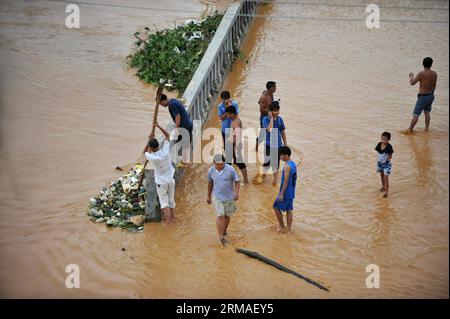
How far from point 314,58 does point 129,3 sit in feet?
20.6

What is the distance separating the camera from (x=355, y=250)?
7250mm

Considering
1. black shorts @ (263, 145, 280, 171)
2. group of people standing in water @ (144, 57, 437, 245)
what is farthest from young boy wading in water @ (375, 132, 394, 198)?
black shorts @ (263, 145, 280, 171)

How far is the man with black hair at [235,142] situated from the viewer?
856 cm

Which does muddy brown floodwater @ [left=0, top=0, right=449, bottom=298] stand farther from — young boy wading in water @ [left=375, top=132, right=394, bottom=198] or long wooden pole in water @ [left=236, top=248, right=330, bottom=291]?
young boy wading in water @ [left=375, top=132, right=394, bottom=198]

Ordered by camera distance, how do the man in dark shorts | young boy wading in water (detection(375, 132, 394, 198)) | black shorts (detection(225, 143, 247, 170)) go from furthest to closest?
black shorts (detection(225, 143, 247, 170)) < the man in dark shorts < young boy wading in water (detection(375, 132, 394, 198))

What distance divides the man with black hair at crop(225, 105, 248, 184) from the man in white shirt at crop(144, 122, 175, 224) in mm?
1183

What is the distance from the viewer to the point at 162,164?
24.8 ft

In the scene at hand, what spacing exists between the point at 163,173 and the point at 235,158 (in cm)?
162

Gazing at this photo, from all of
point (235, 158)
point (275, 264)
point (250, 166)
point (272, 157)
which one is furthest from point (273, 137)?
point (275, 264)

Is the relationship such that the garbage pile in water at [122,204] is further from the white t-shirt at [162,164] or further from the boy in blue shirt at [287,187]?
the boy in blue shirt at [287,187]

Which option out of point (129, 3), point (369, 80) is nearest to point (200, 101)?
point (369, 80)

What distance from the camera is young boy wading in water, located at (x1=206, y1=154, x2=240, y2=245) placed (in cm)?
714

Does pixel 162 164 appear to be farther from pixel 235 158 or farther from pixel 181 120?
pixel 235 158
